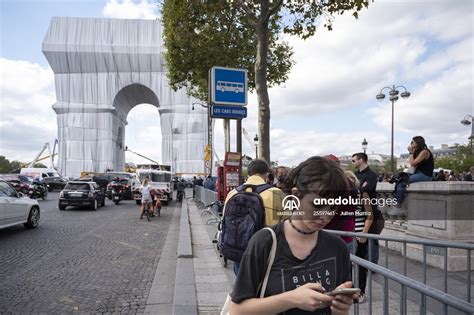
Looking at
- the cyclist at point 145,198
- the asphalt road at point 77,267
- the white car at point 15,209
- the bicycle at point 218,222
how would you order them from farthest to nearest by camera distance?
the cyclist at point 145,198 < the white car at point 15,209 < the bicycle at point 218,222 < the asphalt road at point 77,267

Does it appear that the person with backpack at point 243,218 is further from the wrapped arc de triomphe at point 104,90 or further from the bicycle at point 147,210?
the wrapped arc de triomphe at point 104,90

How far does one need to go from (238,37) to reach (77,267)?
39.3ft

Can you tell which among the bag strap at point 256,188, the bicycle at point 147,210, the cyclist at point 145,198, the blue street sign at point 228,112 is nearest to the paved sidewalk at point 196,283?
the bag strap at point 256,188

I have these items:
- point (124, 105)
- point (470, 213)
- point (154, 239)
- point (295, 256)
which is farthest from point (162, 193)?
point (124, 105)

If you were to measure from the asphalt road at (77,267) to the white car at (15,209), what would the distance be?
0.32m

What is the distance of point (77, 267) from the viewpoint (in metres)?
7.01

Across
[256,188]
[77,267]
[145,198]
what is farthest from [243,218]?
[145,198]

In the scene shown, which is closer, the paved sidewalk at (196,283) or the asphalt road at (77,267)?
the paved sidewalk at (196,283)

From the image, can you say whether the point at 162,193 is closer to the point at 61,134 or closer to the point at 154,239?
the point at 154,239

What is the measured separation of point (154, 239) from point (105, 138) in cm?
4911

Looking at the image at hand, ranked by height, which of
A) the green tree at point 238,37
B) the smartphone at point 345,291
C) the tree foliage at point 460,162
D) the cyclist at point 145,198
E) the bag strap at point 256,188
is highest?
the green tree at point 238,37

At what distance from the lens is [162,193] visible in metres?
22.5

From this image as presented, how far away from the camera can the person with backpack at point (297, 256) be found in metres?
1.68

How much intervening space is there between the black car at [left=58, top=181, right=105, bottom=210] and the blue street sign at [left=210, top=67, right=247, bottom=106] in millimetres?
13062
